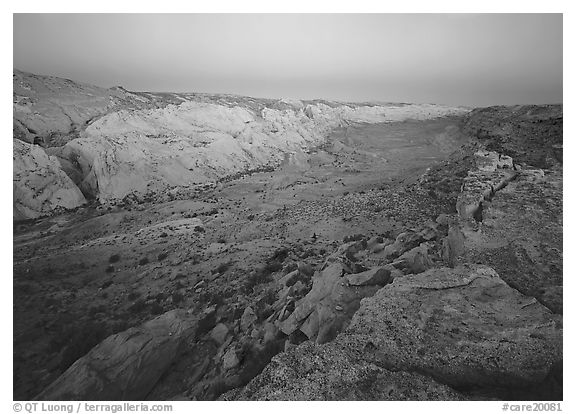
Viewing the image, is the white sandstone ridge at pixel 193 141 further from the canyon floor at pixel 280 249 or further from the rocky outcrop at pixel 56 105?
the rocky outcrop at pixel 56 105

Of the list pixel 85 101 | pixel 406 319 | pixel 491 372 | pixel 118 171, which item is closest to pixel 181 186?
pixel 118 171

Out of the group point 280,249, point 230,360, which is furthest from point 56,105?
point 230,360

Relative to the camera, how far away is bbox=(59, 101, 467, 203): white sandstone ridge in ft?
18.9

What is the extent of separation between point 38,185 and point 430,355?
5600 millimetres

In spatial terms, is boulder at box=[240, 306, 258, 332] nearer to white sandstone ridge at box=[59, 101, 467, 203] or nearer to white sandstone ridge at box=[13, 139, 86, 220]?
white sandstone ridge at box=[59, 101, 467, 203]

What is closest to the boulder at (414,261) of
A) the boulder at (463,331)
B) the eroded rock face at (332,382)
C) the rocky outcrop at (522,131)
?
the boulder at (463,331)

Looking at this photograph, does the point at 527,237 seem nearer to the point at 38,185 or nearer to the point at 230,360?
the point at 230,360

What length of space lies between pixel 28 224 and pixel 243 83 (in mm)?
3711

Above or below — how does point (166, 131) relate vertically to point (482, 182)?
above

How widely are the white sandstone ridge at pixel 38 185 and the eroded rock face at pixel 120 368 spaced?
2.16 metres

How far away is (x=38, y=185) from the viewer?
4777mm

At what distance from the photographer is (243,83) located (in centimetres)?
536

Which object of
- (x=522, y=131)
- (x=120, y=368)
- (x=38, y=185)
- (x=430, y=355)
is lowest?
(x=120, y=368)
